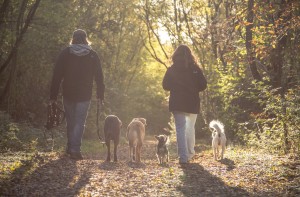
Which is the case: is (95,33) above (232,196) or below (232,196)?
above

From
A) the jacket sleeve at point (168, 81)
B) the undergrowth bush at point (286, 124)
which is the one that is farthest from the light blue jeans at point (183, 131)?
the undergrowth bush at point (286, 124)

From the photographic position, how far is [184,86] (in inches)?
389

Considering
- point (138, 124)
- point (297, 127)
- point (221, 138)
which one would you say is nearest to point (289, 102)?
point (297, 127)

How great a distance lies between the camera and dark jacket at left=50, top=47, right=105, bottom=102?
995 centimetres

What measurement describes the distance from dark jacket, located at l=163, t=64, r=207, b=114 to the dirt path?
1.27 meters

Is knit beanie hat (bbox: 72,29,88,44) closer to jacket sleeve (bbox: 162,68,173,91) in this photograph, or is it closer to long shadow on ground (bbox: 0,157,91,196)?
jacket sleeve (bbox: 162,68,173,91)

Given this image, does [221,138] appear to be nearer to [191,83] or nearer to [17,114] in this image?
[191,83]

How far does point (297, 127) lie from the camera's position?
9.76 meters

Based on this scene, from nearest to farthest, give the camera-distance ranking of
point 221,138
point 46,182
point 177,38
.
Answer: point 46,182 → point 221,138 → point 177,38

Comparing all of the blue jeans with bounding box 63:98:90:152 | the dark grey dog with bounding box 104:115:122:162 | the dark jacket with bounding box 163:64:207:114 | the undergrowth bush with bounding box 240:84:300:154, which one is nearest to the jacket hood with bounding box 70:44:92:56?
the blue jeans with bounding box 63:98:90:152

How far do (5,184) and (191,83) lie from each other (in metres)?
4.72

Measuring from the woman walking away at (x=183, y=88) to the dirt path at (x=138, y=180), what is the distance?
0.80 metres

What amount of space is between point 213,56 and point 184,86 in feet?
44.4

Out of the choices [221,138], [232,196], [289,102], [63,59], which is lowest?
[232,196]
